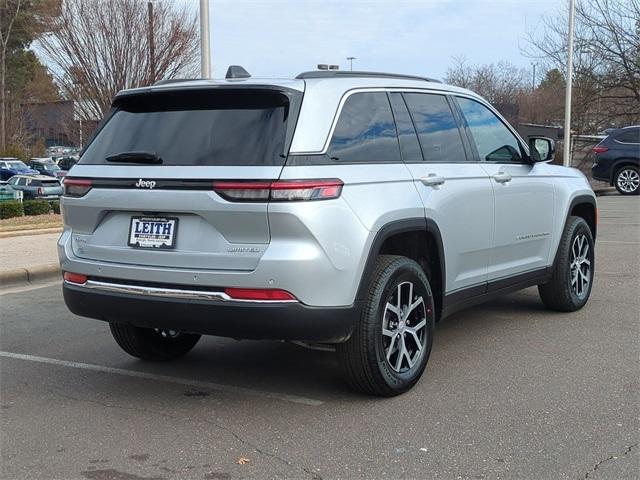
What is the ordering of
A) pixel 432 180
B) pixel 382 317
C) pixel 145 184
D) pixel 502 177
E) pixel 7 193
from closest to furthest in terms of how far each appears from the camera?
pixel 145 184, pixel 382 317, pixel 432 180, pixel 502 177, pixel 7 193

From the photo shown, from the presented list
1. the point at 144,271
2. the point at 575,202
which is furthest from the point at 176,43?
the point at 144,271

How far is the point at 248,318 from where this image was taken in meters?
3.89

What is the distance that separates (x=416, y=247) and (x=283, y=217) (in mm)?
1305

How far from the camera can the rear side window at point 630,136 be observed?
19.0 metres

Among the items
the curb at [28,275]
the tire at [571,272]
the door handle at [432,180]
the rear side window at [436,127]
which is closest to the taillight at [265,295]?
the door handle at [432,180]

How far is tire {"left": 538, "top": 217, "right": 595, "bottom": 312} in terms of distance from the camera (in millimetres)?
6344

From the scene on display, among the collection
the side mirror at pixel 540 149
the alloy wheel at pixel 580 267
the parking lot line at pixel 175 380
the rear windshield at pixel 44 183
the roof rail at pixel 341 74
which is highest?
the roof rail at pixel 341 74

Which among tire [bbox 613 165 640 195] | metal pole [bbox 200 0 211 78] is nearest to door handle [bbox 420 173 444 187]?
metal pole [bbox 200 0 211 78]

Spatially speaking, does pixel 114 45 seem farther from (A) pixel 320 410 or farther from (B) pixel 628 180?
(A) pixel 320 410

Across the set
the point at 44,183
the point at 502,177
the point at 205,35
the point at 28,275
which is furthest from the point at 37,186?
the point at 502,177

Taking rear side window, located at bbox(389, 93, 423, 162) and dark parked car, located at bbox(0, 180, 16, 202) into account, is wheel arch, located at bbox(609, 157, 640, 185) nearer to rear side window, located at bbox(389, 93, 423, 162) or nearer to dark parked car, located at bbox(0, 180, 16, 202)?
rear side window, located at bbox(389, 93, 423, 162)

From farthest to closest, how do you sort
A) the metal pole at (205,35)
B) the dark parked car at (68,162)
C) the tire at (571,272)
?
the metal pole at (205,35)
the tire at (571,272)
the dark parked car at (68,162)

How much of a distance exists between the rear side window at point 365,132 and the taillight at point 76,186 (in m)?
1.49

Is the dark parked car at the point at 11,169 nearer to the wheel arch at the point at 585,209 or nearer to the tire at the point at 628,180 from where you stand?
the tire at the point at 628,180
